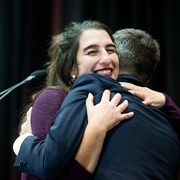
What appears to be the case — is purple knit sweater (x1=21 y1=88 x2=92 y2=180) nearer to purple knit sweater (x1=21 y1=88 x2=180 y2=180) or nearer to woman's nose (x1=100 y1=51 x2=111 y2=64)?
purple knit sweater (x1=21 y1=88 x2=180 y2=180)

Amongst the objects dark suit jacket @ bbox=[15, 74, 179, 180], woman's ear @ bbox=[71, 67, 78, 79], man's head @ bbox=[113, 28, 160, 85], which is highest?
man's head @ bbox=[113, 28, 160, 85]

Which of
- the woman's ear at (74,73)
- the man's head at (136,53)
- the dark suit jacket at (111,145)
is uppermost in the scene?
the man's head at (136,53)

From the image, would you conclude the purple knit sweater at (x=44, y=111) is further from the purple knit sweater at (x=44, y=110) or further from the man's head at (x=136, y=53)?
the man's head at (x=136, y=53)

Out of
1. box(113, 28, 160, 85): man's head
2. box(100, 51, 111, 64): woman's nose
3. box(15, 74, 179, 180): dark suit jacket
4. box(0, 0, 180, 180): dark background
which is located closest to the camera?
box(15, 74, 179, 180): dark suit jacket

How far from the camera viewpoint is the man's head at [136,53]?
139cm

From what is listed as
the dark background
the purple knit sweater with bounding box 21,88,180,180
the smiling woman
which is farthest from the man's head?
the dark background

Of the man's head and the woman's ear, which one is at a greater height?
the man's head

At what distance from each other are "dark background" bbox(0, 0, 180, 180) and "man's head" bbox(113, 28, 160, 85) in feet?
2.72

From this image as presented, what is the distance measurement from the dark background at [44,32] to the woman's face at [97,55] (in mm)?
961

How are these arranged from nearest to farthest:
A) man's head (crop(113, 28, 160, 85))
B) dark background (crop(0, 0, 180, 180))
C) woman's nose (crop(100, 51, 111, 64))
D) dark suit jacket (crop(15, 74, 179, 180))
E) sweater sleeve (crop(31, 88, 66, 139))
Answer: dark suit jacket (crop(15, 74, 179, 180))
sweater sleeve (crop(31, 88, 66, 139))
woman's nose (crop(100, 51, 111, 64))
man's head (crop(113, 28, 160, 85))
dark background (crop(0, 0, 180, 180))

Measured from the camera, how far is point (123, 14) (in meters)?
2.32

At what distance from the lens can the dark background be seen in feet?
7.32

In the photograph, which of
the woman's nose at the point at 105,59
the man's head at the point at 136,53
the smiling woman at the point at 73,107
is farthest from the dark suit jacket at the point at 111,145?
the man's head at the point at 136,53

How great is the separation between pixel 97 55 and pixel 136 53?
188 mm
